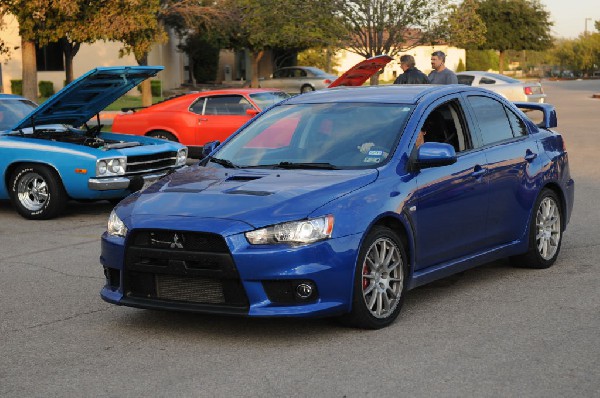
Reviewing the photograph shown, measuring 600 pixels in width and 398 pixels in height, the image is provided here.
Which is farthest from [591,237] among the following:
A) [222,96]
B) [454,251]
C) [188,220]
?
[222,96]

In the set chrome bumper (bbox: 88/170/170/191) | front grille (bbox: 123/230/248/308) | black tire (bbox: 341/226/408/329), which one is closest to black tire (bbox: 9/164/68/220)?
chrome bumper (bbox: 88/170/170/191)

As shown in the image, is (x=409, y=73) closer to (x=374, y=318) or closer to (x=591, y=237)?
(x=591, y=237)

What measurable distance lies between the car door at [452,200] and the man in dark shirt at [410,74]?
20.0ft

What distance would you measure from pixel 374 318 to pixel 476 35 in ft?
101

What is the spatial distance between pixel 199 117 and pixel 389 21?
672 inches

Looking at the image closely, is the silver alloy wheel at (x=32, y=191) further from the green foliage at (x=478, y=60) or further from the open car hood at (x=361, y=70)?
the green foliage at (x=478, y=60)

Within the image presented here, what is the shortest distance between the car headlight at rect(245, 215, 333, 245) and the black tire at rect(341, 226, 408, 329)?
0.33 metres

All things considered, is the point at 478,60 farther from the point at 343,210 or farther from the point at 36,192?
the point at 343,210

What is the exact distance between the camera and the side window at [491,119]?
800 cm

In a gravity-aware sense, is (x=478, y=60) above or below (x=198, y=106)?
above

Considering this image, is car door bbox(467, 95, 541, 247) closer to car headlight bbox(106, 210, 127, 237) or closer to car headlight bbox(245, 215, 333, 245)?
car headlight bbox(245, 215, 333, 245)

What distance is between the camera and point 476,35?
36.0 meters

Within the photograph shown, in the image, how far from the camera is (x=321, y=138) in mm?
7363

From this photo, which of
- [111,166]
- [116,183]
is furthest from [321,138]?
[111,166]
